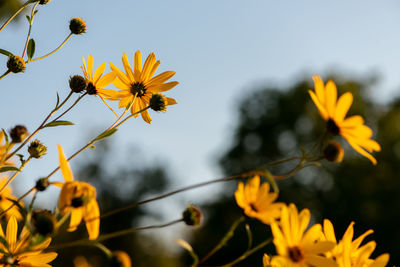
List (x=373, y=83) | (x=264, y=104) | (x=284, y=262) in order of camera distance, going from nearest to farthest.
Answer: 1. (x=284, y=262)
2. (x=373, y=83)
3. (x=264, y=104)

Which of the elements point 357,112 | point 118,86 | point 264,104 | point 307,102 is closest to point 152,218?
point 264,104

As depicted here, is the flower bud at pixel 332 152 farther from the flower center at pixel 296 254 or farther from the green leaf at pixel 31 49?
the green leaf at pixel 31 49

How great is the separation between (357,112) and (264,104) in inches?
176

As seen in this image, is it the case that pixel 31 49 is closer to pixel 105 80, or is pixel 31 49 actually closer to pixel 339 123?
pixel 105 80

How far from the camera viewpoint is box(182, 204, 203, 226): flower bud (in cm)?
79

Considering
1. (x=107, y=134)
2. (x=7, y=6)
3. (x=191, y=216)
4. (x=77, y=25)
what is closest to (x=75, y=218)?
(x=107, y=134)

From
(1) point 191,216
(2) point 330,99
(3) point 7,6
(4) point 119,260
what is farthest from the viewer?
(3) point 7,6

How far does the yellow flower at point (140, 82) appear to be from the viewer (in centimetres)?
99

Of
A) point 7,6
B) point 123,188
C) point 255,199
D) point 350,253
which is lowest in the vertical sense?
point 123,188

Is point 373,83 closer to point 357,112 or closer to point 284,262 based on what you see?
point 357,112

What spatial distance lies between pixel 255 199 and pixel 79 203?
323mm

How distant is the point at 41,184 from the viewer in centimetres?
61

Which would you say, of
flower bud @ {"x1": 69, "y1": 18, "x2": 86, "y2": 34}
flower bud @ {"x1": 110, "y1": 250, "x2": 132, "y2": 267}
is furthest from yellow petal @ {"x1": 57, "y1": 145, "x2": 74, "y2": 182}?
flower bud @ {"x1": 69, "y1": 18, "x2": 86, "y2": 34}

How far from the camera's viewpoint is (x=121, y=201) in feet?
79.1
